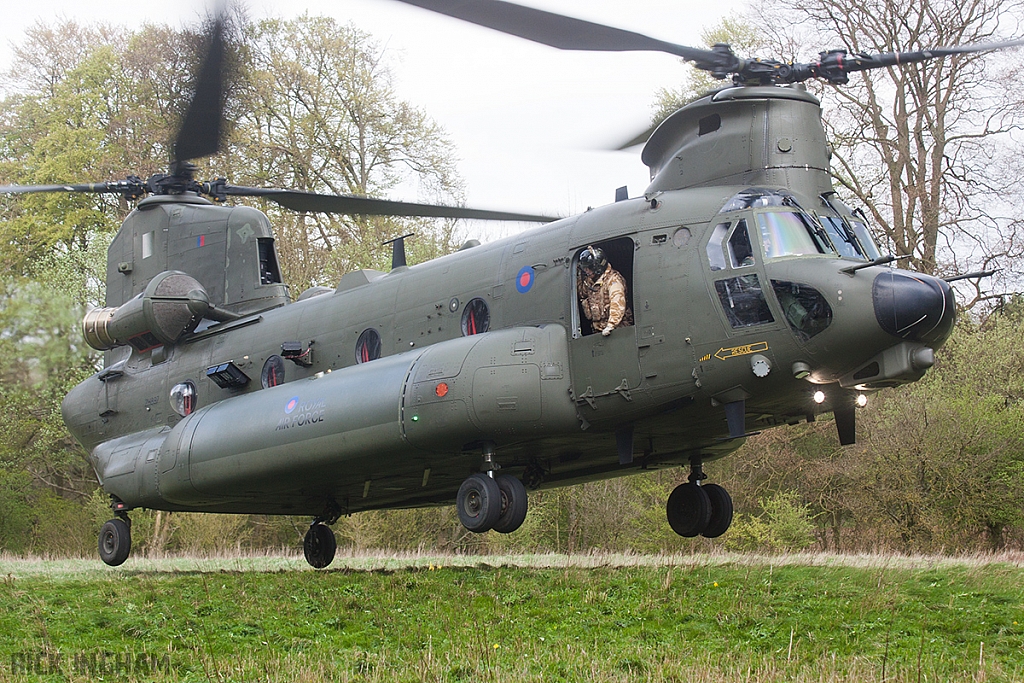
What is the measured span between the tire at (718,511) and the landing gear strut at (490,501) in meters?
3.12

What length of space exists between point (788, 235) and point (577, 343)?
2.37 metres

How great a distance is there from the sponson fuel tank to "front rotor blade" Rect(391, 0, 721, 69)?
294 centimetres

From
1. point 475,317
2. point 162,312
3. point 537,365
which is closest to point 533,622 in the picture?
point 475,317

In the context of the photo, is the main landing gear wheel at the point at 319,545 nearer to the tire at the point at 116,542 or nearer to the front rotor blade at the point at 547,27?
the tire at the point at 116,542

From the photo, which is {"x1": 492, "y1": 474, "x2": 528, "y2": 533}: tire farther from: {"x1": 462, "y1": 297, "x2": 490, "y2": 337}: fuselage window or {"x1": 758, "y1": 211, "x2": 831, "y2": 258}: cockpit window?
{"x1": 758, "y1": 211, "x2": 831, "y2": 258}: cockpit window

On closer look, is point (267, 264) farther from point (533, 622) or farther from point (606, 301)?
point (606, 301)

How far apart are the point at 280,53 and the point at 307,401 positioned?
2565 cm

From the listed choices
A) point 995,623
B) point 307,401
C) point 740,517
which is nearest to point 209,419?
point 307,401

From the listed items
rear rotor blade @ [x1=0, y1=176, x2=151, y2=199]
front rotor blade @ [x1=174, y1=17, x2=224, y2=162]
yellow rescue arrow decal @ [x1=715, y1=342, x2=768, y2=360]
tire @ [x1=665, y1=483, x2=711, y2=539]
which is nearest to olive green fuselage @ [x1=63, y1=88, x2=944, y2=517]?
yellow rescue arrow decal @ [x1=715, y1=342, x2=768, y2=360]

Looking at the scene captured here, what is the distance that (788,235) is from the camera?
10.3 metres

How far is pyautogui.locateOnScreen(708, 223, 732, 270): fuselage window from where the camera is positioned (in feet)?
33.8

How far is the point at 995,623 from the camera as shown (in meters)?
12.9

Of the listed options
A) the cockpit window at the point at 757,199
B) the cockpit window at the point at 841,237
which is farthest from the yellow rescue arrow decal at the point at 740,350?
the cockpit window at the point at 757,199

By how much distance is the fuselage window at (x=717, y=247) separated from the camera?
1030 centimetres
